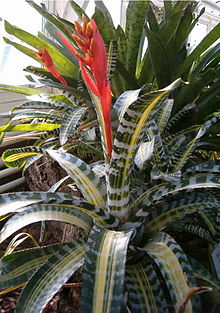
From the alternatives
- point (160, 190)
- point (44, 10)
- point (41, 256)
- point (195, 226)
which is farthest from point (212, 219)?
point (44, 10)

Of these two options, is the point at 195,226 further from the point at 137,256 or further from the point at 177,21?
the point at 177,21

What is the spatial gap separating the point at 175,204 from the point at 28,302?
317 millimetres

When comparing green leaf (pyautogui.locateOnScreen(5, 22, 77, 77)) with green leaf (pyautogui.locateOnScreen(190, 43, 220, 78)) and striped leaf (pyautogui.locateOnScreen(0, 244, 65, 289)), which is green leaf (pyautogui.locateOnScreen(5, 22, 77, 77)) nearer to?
green leaf (pyautogui.locateOnScreen(190, 43, 220, 78))

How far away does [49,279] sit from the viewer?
0.47 m

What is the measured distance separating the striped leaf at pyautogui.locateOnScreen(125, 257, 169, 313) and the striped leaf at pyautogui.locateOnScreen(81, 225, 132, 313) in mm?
55

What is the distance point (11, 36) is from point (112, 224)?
62.9 inches

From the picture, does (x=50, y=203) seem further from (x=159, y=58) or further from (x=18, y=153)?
(x=159, y=58)

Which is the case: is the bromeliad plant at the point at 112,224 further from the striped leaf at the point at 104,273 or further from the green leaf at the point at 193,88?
the green leaf at the point at 193,88

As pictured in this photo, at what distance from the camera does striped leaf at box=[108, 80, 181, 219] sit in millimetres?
492

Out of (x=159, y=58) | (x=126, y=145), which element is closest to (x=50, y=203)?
(x=126, y=145)

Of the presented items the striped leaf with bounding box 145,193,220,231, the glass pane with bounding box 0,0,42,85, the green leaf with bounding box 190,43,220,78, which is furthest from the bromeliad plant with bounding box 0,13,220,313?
the glass pane with bounding box 0,0,42,85

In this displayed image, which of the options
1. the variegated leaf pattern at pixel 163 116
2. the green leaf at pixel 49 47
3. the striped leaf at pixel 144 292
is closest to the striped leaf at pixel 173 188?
the striped leaf at pixel 144 292

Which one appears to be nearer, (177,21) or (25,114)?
(177,21)

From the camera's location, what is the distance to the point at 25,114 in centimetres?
102
